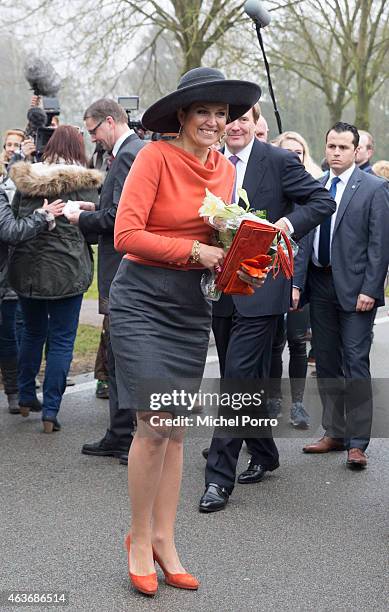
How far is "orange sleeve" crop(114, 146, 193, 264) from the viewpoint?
4117mm

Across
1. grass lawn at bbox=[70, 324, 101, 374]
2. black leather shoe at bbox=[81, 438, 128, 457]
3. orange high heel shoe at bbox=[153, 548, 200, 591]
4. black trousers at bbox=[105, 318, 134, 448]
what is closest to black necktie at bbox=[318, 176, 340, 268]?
black trousers at bbox=[105, 318, 134, 448]

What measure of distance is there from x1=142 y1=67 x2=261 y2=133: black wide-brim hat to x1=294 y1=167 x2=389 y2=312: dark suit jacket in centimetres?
206

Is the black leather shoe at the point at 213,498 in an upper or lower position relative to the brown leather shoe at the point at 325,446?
upper

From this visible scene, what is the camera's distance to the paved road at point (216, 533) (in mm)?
4305

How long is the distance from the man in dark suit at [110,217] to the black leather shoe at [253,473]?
78 centimetres

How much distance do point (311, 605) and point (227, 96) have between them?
2.12 m

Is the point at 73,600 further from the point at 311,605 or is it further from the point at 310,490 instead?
the point at 310,490

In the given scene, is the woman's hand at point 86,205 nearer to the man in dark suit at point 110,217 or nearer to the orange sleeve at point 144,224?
the man in dark suit at point 110,217

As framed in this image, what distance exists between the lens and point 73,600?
166 inches

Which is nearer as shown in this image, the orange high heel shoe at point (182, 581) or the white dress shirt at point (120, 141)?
the orange high heel shoe at point (182, 581)

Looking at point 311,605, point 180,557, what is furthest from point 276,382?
point 311,605

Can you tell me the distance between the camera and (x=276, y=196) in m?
5.69

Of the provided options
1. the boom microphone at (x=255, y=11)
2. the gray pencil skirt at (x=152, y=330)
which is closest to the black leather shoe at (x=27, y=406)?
the boom microphone at (x=255, y=11)

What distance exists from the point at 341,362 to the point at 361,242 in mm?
925
